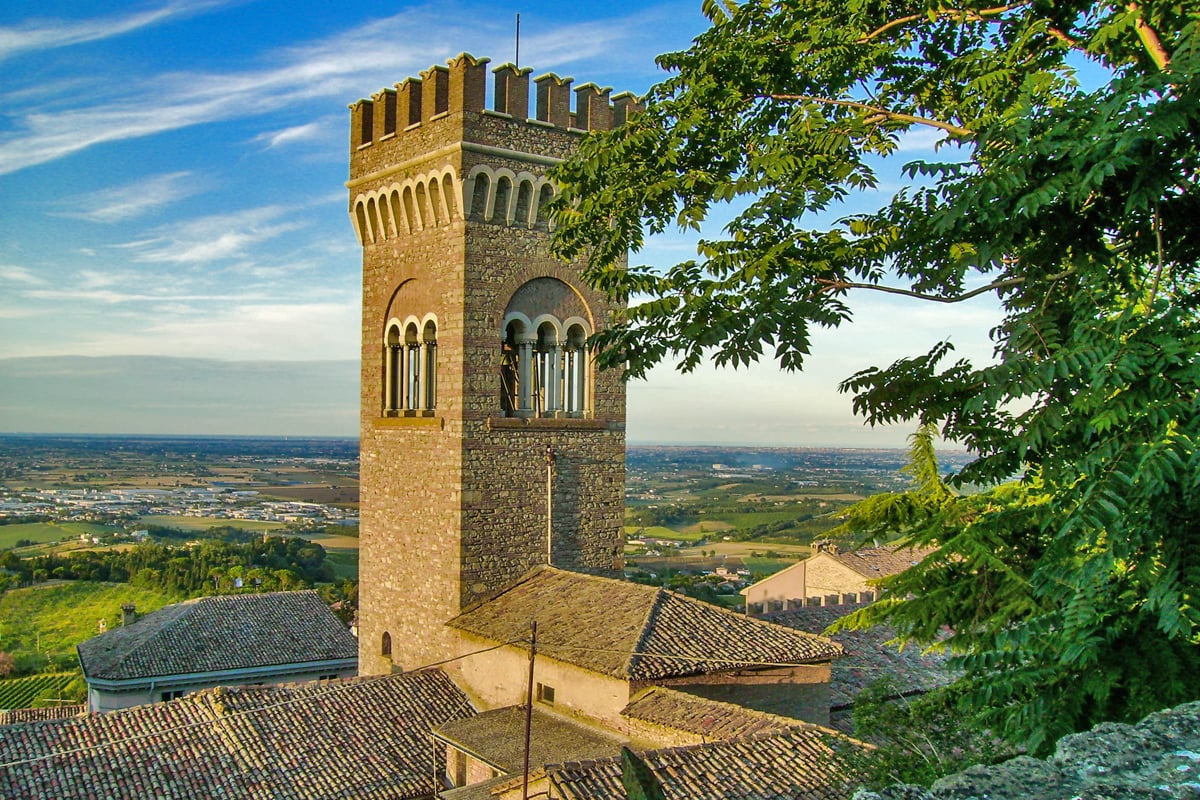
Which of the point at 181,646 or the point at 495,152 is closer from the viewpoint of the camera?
the point at 495,152

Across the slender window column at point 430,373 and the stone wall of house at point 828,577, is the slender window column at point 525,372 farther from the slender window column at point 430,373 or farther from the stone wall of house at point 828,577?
the stone wall of house at point 828,577

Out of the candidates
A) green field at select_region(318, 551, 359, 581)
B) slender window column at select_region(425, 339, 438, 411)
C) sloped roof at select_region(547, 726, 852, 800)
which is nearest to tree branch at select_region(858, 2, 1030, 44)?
sloped roof at select_region(547, 726, 852, 800)

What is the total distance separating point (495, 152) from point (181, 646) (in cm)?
1945

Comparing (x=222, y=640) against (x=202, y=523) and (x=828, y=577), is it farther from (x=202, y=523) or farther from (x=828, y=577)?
(x=202, y=523)

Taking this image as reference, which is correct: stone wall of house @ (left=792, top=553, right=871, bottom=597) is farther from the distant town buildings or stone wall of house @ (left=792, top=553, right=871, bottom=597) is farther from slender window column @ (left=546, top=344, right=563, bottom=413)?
slender window column @ (left=546, top=344, right=563, bottom=413)

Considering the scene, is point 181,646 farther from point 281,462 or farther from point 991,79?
point 281,462

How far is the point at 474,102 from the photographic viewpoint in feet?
55.8

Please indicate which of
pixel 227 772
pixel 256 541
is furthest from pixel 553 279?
pixel 256 541

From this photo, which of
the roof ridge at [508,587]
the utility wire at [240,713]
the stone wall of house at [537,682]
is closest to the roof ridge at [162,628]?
the utility wire at [240,713]

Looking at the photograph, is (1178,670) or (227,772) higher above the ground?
(1178,670)

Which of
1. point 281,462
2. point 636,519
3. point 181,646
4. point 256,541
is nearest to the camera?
point 181,646

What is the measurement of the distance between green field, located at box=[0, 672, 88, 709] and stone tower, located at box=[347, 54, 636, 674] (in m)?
21.8

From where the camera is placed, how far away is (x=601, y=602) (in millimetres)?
14961

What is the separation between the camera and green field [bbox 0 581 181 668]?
4556cm
